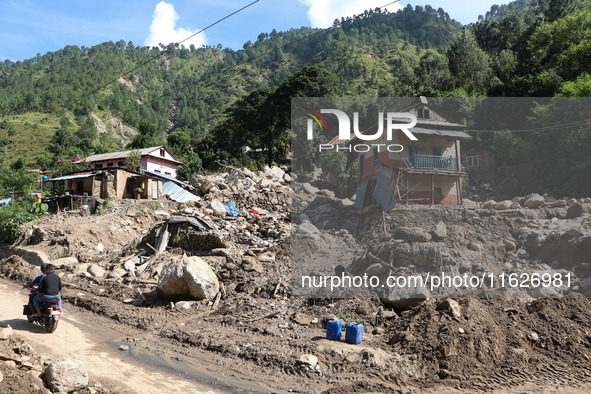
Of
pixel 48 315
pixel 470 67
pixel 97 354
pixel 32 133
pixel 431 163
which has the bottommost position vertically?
pixel 97 354

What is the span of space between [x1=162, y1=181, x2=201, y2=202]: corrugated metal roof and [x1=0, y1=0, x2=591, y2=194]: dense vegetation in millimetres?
8509

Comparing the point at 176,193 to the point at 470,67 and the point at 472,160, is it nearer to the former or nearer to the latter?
the point at 472,160

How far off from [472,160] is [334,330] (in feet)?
21.7

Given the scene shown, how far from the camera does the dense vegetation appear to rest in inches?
1105

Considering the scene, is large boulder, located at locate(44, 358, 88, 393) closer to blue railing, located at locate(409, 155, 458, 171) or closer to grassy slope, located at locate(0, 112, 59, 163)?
blue railing, located at locate(409, 155, 458, 171)

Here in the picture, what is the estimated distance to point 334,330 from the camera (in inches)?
316

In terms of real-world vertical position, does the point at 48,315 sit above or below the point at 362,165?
below

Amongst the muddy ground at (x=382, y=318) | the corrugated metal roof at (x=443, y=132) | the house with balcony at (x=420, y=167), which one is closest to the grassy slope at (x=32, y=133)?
the muddy ground at (x=382, y=318)

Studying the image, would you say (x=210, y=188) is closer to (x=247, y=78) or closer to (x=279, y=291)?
(x=279, y=291)

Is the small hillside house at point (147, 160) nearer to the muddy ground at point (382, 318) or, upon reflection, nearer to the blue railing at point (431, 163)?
the muddy ground at point (382, 318)

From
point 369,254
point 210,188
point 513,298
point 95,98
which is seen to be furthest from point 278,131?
point 95,98

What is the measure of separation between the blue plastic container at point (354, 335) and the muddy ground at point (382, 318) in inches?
5.6

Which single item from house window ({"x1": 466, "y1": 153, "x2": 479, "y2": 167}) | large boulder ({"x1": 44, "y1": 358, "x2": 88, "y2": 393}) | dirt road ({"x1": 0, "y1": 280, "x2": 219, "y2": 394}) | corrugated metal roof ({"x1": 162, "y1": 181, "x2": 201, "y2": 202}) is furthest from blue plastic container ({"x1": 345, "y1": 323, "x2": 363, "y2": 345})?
corrugated metal roof ({"x1": 162, "y1": 181, "x2": 201, "y2": 202})

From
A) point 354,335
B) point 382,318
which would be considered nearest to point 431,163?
point 382,318
